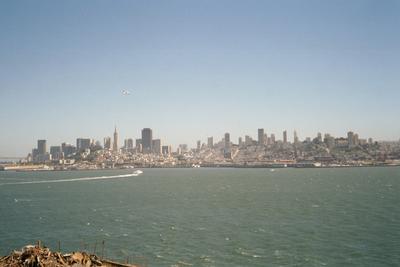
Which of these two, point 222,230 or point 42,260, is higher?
point 42,260

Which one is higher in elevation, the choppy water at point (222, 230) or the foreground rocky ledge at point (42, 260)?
the foreground rocky ledge at point (42, 260)

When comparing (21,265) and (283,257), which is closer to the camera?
(21,265)

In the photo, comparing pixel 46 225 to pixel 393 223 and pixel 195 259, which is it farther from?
pixel 393 223

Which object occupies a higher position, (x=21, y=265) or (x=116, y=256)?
(x=21, y=265)

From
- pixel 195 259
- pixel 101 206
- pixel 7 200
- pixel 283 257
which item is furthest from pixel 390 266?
pixel 7 200

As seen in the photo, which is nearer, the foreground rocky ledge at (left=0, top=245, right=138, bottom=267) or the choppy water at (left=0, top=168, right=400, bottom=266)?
the foreground rocky ledge at (left=0, top=245, right=138, bottom=267)

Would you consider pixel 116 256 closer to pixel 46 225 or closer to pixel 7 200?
pixel 46 225

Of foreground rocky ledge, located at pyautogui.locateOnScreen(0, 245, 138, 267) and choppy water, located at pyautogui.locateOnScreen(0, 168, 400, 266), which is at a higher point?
foreground rocky ledge, located at pyautogui.locateOnScreen(0, 245, 138, 267)

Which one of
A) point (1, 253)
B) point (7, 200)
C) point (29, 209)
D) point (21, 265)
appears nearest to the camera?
point (21, 265)

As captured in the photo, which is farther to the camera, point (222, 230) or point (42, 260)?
point (222, 230)

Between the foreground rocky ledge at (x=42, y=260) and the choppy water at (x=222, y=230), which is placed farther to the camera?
the choppy water at (x=222, y=230)

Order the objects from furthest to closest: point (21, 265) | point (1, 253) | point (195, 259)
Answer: point (1, 253), point (195, 259), point (21, 265)
